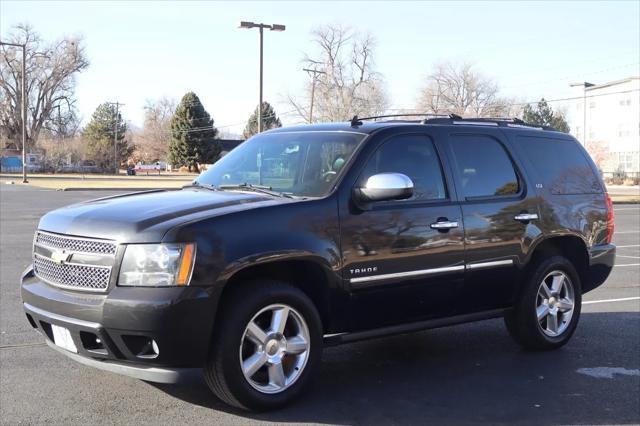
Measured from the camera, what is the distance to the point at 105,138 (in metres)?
91.8

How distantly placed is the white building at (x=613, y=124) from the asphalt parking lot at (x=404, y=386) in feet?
250

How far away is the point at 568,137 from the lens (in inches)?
265

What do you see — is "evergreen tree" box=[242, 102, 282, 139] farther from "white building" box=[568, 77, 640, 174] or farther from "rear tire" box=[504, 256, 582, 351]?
"rear tire" box=[504, 256, 582, 351]

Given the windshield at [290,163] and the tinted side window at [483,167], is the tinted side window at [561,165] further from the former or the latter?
the windshield at [290,163]

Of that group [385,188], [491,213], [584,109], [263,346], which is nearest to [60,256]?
[263,346]

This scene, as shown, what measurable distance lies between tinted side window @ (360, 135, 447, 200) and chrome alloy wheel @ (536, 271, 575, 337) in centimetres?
148

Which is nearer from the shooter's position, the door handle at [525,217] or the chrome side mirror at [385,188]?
the chrome side mirror at [385,188]

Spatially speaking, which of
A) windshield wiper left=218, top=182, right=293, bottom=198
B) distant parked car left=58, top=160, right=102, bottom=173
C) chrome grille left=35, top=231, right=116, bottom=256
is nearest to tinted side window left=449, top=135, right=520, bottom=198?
windshield wiper left=218, top=182, right=293, bottom=198

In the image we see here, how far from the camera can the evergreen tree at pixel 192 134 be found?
3629 inches

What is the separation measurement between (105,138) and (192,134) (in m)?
11.4

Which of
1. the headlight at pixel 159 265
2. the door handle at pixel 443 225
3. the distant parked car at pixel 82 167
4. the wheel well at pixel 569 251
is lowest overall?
the wheel well at pixel 569 251

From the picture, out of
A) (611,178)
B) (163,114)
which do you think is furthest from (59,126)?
(611,178)

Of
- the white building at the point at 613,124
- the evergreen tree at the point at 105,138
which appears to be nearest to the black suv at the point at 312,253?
the white building at the point at 613,124

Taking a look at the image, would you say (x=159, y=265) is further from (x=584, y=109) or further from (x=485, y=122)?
(x=584, y=109)
